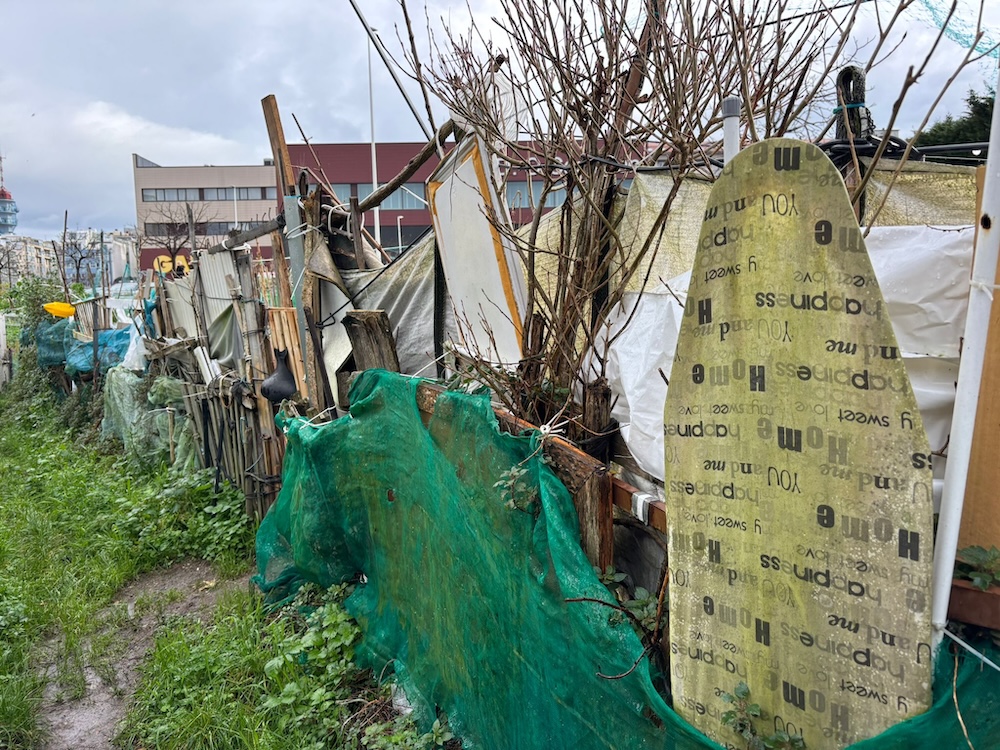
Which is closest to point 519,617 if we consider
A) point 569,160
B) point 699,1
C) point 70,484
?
point 569,160

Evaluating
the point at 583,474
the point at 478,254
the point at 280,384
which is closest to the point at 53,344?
the point at 280,384

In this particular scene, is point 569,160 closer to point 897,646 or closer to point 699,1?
point 699,1

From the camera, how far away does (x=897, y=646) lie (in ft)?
4.82

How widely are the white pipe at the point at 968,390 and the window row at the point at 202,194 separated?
5568 centimetres

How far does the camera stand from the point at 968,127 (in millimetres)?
6781

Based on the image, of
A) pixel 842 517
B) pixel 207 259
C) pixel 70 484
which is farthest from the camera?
pixel 207 259

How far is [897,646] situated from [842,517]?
27cm

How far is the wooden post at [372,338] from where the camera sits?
4.61m

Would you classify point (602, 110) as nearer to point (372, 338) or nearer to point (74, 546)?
point (372, 338)

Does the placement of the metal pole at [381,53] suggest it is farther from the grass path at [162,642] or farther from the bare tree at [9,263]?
the bare tree at [9,263]

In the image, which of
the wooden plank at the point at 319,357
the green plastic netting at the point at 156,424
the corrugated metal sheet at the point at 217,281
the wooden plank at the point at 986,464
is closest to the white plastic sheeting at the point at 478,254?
the wooden plank at the point at 319,357

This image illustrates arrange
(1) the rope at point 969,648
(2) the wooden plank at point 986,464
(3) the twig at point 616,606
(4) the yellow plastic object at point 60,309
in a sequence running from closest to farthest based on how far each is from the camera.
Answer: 1. (1) the rope at point 969,648
2. (2) the wooden plank at point 986,464
3. (3) the twig at point 616,606
4. (4) the yellow plastic object at point 60,309

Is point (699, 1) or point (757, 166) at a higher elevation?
point (699, 1)

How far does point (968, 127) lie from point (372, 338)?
6.02m
